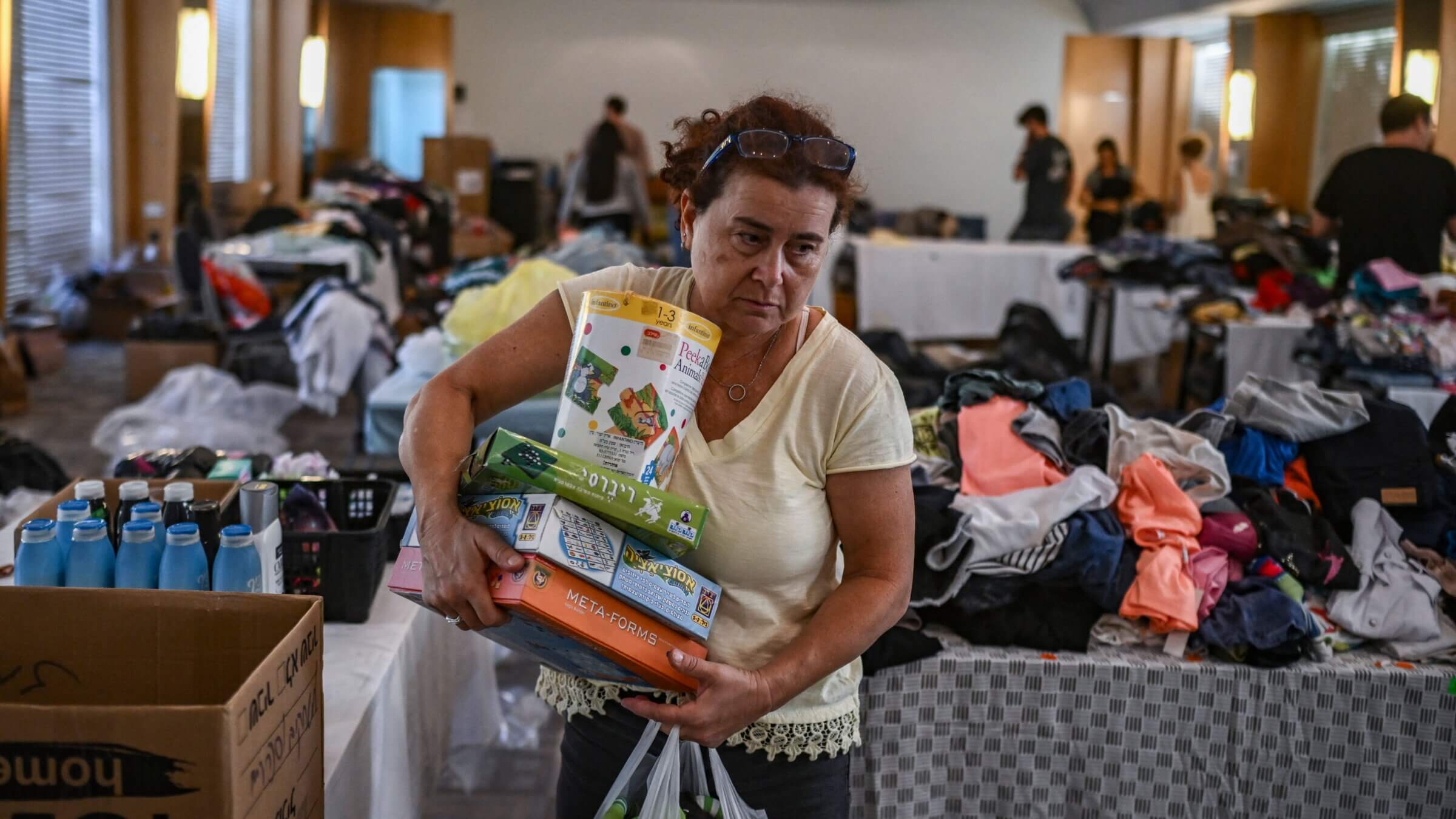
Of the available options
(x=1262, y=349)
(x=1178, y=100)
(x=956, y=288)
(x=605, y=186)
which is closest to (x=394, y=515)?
(x=1262, y=349)

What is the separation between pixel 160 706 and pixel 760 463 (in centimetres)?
67

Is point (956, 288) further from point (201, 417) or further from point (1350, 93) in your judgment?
point (201, 417)

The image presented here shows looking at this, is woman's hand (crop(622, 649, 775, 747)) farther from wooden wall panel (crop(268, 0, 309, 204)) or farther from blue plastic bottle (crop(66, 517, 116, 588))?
wooden wall panel (crop(268, 0, 309, 204))

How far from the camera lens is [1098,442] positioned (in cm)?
290

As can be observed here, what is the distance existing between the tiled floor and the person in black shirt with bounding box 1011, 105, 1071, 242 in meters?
5.55

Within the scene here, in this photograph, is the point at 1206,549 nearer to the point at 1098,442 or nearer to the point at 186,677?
the point at 1098,442

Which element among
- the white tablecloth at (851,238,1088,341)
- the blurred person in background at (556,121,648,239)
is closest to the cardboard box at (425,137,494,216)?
the blurred person in background at (556,121,648,239)

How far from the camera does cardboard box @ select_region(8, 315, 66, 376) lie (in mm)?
6875

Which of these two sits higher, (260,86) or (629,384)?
(260,86)

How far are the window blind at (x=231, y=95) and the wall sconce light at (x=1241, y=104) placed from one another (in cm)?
891

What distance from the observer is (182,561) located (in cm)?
154

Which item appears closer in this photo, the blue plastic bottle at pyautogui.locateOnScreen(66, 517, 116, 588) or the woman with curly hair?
the woman with curly hair

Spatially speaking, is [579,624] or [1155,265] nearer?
[579,624]

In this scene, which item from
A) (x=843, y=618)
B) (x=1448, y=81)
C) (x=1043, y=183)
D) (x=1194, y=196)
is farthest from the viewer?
(x=1194, y=196)
